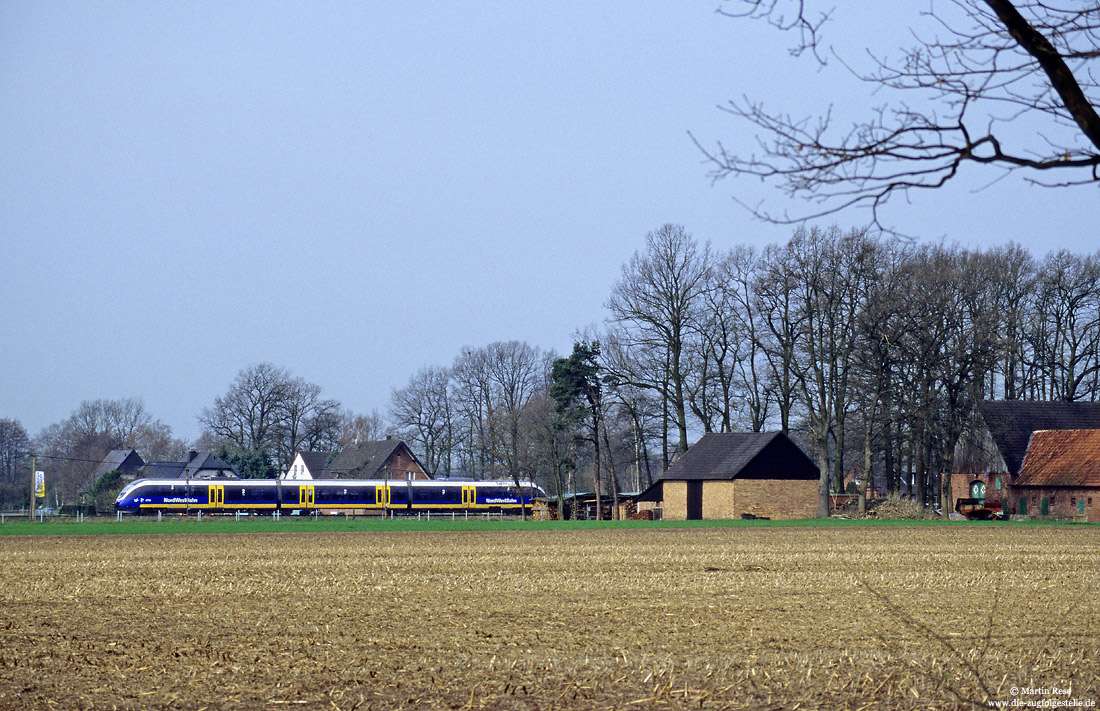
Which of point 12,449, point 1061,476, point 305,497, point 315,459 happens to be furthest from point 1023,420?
point 12,449

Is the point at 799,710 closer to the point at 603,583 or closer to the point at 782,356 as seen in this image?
the point at 603,583

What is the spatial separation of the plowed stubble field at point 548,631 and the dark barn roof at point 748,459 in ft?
104

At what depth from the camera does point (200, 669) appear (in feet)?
33.4

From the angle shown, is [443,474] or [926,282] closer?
[926,282]

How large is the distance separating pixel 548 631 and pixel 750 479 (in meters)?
46.4

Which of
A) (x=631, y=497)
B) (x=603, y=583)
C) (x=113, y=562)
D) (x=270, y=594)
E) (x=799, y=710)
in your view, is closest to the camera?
(x=799, y=710)

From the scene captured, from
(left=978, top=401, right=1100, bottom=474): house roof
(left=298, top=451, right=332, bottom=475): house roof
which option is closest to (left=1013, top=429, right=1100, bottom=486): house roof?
Result: (left=978, top=401, right=1100, bottom=474): house roof

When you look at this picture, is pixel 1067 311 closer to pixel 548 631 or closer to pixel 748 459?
pixel 748 459

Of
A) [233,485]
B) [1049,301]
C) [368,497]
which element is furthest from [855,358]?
[233,485]

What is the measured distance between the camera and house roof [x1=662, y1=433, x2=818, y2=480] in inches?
2267

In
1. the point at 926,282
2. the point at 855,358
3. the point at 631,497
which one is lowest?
the point at 631,497

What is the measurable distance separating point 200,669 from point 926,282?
4790 cm

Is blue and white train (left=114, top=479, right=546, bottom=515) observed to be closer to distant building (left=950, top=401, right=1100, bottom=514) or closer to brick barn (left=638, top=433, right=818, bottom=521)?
brick barn (left=638, top=433, right=818, bottom=521)

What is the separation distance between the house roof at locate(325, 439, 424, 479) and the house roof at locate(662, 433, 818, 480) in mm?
39234
